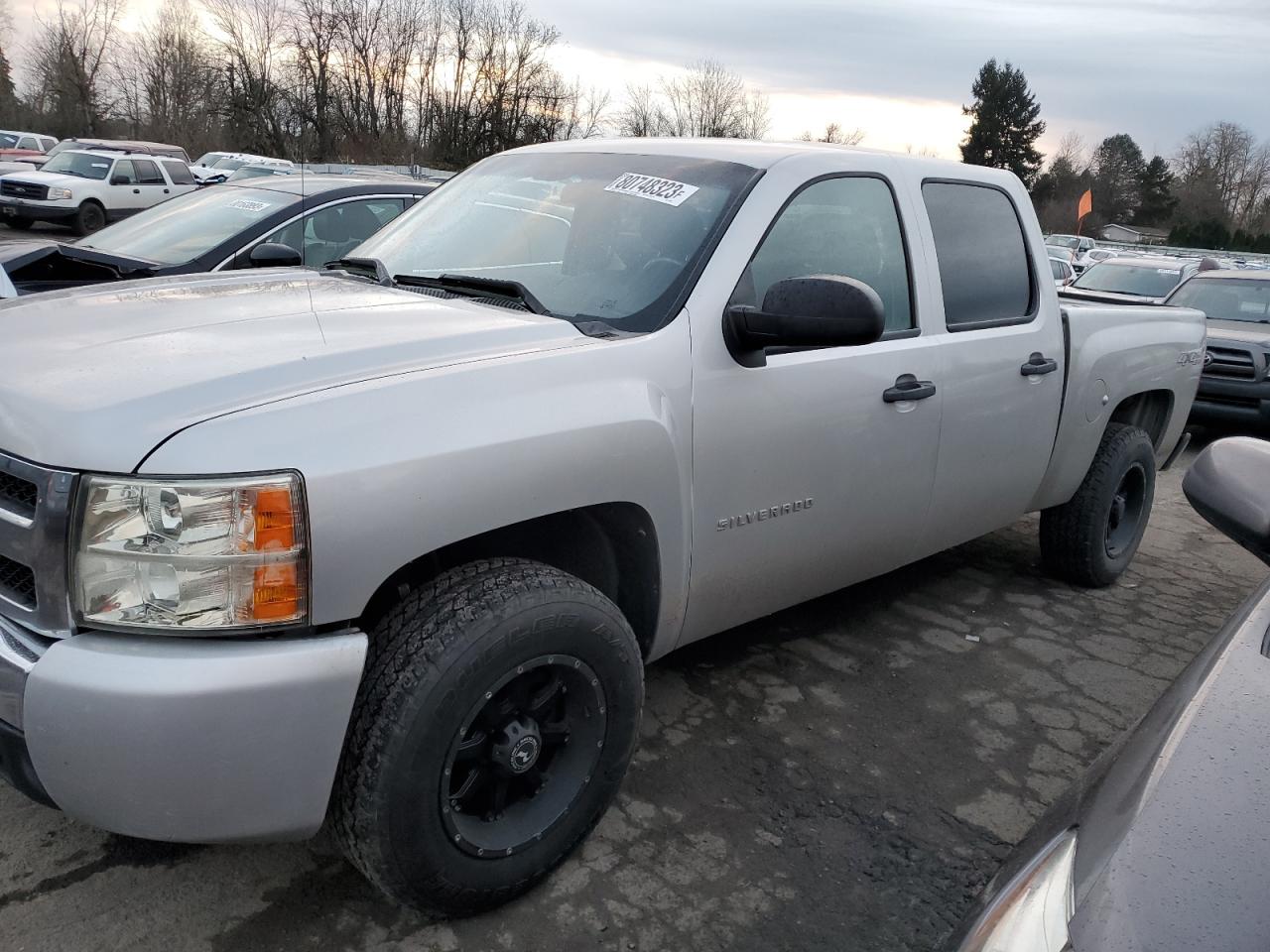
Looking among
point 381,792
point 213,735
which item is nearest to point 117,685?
point 213,735

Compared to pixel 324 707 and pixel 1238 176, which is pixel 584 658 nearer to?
pixel 324 707

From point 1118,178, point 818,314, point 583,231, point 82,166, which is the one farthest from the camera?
point 1118,178

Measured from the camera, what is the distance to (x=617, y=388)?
8.19 ft

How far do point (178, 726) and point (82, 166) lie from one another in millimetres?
23370

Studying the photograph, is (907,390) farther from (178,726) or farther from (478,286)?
(178,726)

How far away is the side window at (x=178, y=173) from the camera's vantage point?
2216 cm

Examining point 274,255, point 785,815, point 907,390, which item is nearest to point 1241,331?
point 907,390

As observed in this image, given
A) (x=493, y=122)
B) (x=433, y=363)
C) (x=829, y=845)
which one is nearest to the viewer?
(x=433, y=363)

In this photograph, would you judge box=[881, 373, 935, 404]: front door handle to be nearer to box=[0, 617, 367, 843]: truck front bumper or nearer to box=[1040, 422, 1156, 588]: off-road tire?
box=[1040, 422, 1156, 588]: off-road tire

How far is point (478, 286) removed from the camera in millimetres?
A: 3021

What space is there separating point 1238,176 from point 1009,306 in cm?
7725

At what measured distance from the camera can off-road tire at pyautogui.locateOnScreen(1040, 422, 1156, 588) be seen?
4633mm

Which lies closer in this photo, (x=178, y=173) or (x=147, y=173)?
(x=147, y=173)

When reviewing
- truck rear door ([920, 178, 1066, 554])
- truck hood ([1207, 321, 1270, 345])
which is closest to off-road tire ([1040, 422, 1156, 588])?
truck rear door ([920, 178, 1066, 554])
